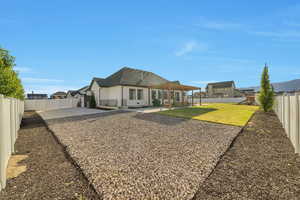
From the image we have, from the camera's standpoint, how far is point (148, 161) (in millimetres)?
3248

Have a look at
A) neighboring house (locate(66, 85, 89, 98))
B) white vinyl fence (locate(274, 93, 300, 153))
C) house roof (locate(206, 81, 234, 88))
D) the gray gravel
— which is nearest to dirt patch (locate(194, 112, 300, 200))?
the gray gravel

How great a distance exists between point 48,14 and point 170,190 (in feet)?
38.7

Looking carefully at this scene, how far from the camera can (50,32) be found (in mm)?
10477

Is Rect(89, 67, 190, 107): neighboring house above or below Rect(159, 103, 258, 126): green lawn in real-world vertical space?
above

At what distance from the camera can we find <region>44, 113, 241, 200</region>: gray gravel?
2.23 meters

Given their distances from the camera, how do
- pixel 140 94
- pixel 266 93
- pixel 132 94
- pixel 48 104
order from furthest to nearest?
pixel 48 104, pixel 140 94, pixel 132 94, pixel 266 93

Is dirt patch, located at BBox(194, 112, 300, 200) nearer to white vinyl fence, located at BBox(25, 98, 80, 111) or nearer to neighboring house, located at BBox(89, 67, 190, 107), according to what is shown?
neighboring house, located at BBox(89, 67, 190, 107)

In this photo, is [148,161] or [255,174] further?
[148,161]

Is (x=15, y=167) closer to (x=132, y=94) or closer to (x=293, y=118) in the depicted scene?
(x=293, y=118)

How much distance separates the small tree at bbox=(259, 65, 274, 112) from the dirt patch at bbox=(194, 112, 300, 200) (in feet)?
33.3

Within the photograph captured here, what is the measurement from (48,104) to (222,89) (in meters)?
51.3

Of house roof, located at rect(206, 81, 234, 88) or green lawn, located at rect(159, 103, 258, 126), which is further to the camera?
house roof, located at rect(206, 81, 234, 88)

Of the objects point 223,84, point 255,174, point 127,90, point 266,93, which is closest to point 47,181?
point 255,174

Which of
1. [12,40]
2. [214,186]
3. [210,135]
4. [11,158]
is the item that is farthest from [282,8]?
[12,40]
